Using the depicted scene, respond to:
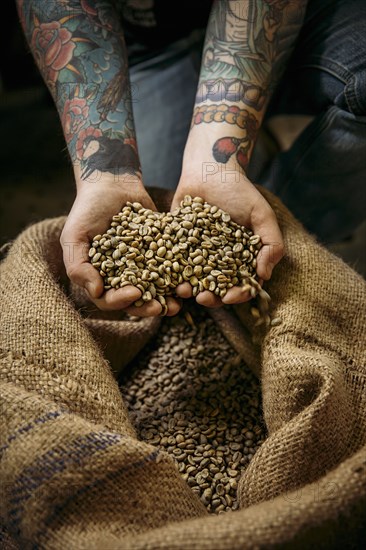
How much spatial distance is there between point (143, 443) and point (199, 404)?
380 mm

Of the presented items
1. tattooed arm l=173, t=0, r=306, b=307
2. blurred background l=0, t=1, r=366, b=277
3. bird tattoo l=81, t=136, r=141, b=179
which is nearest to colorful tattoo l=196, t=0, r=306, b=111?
tattooed arm l=173, t=0, r=306, b=307

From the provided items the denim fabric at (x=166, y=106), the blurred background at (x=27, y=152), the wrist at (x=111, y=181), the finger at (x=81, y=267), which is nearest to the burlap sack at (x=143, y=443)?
the finger at (x=81, y=267)

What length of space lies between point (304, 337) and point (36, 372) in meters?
0.66

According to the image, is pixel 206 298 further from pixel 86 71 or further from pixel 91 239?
pixel 86 71

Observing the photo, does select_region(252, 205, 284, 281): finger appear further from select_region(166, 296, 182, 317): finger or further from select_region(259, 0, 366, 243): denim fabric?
select_region(259, 0, 366, 243): denim fabric

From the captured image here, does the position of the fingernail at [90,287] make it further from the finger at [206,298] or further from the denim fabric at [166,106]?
the denim fabric at [166,106]

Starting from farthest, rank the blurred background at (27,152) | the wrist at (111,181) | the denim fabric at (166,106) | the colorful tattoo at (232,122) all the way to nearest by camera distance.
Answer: the blurred background at (27,152) → the denim fabric at (166,106) → the colorful tattoo at (232,122) → the wrist at (111,181)

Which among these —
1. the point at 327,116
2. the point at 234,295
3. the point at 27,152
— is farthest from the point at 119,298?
the point at 27,152

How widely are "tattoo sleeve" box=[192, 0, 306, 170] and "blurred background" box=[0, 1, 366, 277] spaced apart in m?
1.15

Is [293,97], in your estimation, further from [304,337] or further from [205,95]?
[304,337]

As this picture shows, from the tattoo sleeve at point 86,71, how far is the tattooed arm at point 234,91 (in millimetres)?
218

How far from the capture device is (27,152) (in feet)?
10.6

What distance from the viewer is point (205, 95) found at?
5.80 feet

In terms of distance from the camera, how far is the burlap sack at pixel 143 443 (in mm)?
1039
